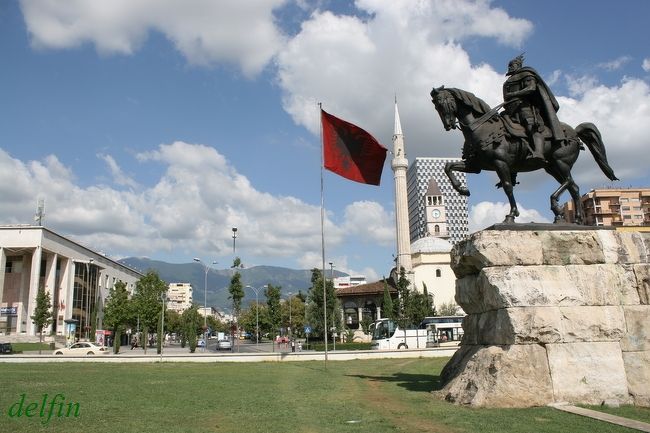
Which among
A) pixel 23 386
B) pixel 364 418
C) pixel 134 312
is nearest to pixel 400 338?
pixel 134 312

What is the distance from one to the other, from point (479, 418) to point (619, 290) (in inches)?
183

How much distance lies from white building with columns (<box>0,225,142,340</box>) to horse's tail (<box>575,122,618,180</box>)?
2344 inches

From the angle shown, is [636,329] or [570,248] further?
[570,248]

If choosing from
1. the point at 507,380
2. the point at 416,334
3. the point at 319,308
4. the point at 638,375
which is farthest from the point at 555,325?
the point at 319,308

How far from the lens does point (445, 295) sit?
96812 millimetres

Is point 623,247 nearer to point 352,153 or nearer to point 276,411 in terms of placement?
point 276,411

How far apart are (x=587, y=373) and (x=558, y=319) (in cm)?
112

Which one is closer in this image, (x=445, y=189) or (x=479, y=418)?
(x=479, y=418)

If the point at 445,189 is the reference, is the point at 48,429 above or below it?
below

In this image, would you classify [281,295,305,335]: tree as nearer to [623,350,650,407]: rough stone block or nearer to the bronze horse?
the bronze horse

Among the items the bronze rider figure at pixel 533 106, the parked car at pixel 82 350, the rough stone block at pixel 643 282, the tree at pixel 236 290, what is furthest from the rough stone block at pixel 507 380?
the tree at pixel 236 290

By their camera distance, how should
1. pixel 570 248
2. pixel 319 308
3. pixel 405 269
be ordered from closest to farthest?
pixel 570 248, pixel 319 308, pixel 405 269

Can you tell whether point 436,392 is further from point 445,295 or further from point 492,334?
point 445,295

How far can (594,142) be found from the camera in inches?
535
